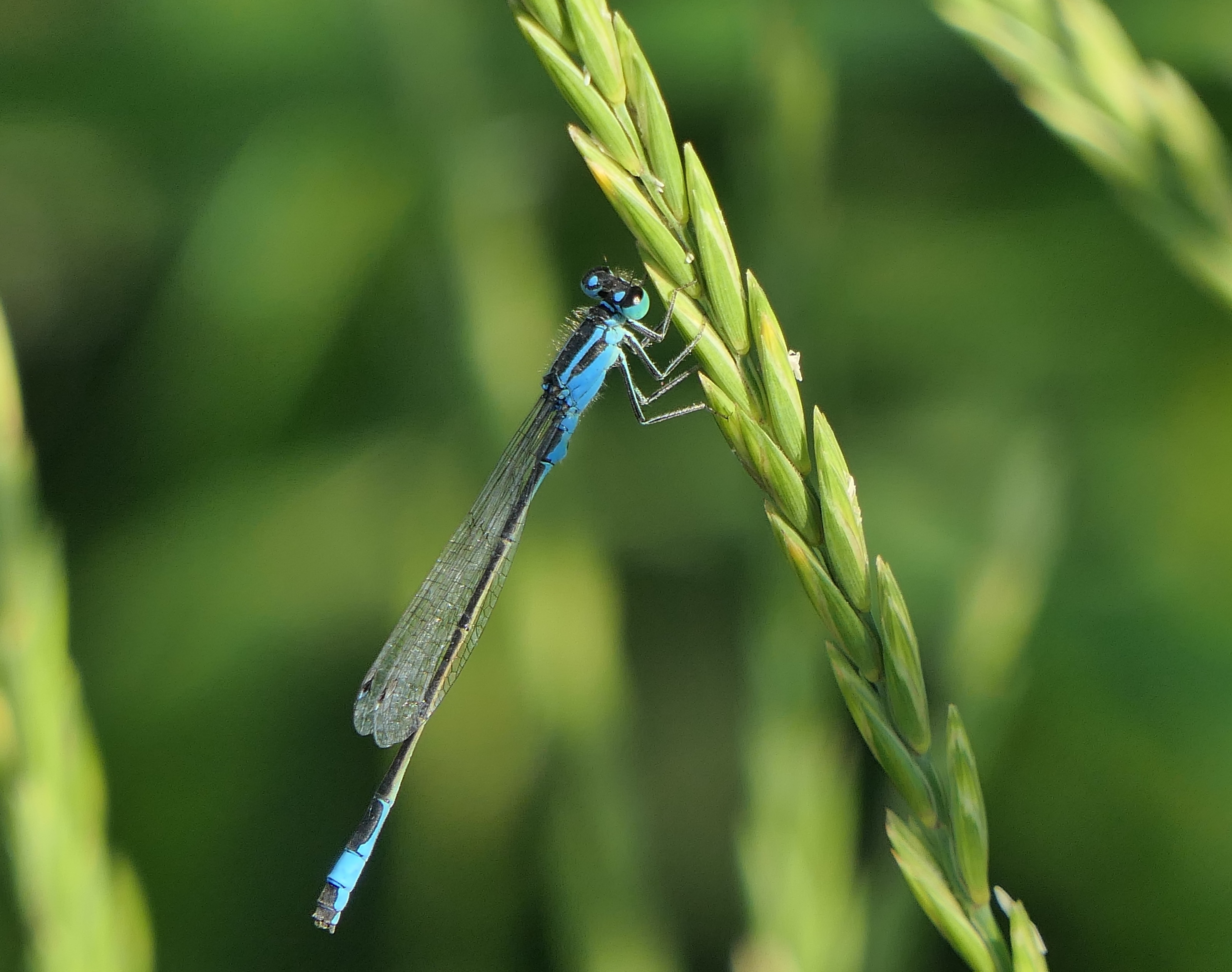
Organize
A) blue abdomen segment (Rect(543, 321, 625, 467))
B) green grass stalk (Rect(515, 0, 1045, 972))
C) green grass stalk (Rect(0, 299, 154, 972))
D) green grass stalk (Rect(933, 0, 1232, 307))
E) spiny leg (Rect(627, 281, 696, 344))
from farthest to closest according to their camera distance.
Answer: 1. blue abdomen segment (Rect(543, 321, 625, 467))
2. green grass stalk (Rect(0, 299, 154, 972))
3. spiny leg (Rect(627, 281, 696, 344))
4. green grass stalk (Rect(933, 0, 1232, 307))
5. green grass stalk (Rect(515, 0, 1045, 972))

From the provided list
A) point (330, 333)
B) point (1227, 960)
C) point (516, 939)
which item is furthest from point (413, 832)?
point (1227, 960)

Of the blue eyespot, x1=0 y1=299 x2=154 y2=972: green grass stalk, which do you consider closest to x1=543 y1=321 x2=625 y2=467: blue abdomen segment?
the blue eyespot

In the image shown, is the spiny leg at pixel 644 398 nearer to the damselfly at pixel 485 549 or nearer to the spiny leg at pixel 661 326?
the damselfly at pixel 485 549

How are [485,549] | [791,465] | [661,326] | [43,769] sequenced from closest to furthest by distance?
[791,465], [43,769], [661,326], [485,549]

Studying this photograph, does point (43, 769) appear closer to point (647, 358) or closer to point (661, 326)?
point (661, 326)

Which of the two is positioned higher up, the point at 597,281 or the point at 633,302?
the point at 597,281

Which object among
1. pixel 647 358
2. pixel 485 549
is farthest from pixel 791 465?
pixel 485 549

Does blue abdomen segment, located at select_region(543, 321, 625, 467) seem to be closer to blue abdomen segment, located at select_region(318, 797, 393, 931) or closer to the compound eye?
the compound eye
